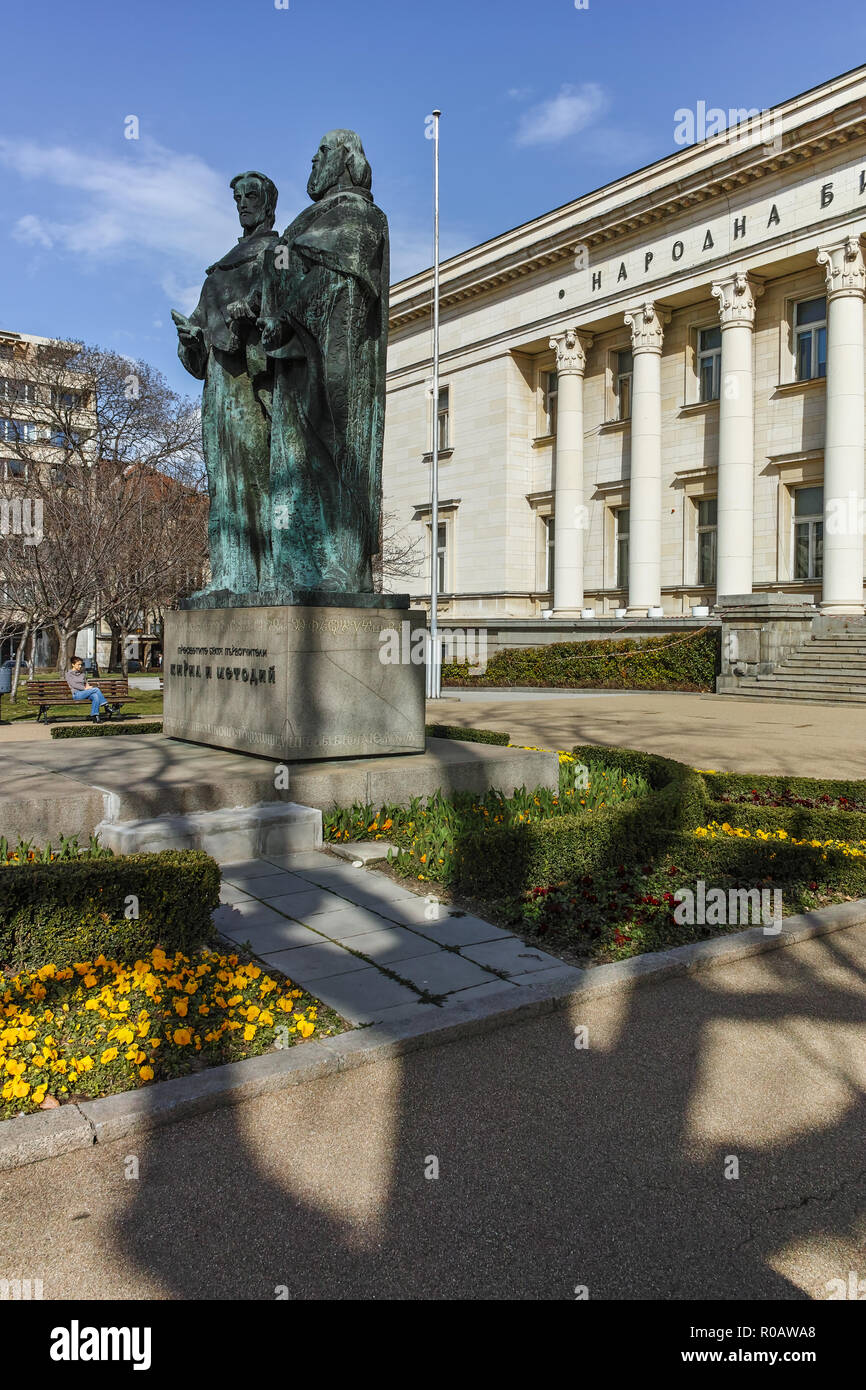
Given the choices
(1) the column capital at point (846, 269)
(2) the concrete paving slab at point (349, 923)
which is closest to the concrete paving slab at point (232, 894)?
(2) the concrete paving slab at point (349, 923)

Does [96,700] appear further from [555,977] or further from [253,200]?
[555,977]

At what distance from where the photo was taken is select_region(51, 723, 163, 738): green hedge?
11.6 metres

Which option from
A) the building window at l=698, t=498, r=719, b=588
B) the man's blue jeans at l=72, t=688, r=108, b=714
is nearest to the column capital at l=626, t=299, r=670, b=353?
the building window at l=698, t=498, r=719, b=588

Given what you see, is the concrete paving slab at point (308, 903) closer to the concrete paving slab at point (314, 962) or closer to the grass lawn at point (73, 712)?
the concrete paving slab at point (314, 962)

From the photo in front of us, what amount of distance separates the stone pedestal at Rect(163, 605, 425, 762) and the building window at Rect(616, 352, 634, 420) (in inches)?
1172

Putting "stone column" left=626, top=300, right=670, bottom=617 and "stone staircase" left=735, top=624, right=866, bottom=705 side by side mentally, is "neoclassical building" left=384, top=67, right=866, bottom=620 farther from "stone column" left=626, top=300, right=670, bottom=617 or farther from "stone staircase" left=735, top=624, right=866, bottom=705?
"stone staircase" left=735, top=624, right=866, bottom=705

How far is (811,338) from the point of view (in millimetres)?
30922

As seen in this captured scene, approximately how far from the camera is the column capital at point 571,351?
3625 cm

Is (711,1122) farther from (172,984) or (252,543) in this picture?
(252,543)

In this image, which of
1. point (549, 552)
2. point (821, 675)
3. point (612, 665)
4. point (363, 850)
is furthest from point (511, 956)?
point (549, 552)

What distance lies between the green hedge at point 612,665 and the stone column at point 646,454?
3.33 metres

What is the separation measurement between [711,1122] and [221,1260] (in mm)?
1930
